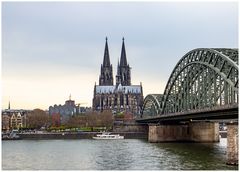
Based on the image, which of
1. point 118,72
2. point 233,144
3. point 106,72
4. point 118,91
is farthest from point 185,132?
point 118,72

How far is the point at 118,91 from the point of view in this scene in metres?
174

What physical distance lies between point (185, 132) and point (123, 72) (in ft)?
348

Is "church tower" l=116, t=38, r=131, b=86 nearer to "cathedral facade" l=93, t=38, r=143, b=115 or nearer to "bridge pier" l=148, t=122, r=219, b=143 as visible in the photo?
"cathedral facade" l=93, t=38, r=143, b=115

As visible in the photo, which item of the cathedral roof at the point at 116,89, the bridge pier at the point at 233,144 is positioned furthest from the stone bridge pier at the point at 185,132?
the cathedral roof at the point at 116,89

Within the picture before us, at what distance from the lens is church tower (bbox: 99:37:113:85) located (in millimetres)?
178500

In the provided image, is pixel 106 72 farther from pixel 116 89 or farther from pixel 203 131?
pixel 203 131

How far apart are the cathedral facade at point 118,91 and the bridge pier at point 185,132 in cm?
9385

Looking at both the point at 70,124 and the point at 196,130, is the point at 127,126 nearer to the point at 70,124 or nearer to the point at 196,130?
the point at 70,124

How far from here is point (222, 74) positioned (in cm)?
4653

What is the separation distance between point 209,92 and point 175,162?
62.5 feet

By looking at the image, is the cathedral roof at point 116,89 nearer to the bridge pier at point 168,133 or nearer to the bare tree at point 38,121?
the bare tree at point 38,121

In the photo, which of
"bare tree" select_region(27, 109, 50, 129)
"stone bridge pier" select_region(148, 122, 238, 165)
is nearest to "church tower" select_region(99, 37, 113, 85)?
"bare tree" select_region(27, 109, 50, 129)

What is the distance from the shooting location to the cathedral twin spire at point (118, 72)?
179 m

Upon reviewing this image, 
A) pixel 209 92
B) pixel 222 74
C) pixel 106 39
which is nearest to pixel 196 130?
pixel 209 92
